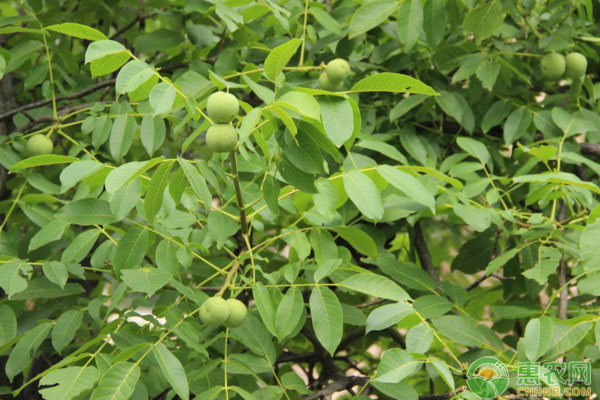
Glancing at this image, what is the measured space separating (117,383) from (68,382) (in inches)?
4.4

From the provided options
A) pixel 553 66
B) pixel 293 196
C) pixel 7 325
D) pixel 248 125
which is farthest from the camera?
pixel 553 66

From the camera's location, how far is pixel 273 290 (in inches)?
52.2

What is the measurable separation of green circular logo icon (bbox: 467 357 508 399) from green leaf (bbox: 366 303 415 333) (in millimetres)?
192

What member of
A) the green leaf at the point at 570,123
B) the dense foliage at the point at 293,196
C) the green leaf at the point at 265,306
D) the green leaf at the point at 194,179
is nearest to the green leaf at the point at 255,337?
the dense foliage at the point at 293,196

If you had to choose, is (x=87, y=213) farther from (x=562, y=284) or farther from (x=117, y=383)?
(x=562, y=284)

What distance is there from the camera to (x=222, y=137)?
1089 mm

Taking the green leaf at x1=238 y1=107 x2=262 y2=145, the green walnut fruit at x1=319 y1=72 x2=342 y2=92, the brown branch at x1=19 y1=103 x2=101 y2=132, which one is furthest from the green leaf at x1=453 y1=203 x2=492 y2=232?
the brown branch at x1=19 y1=103 x2=101 y2=132

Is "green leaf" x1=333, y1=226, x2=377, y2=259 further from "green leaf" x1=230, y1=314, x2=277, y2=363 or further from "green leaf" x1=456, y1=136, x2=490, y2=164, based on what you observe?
"green leaf" x1=456, y1=136, x2=490, y2=164

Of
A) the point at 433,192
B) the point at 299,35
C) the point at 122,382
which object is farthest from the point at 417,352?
the point at 299,35

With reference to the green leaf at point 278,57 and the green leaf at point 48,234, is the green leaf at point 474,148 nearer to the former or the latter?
the green leaf at point 278,57

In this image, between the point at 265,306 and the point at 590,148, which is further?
the point at 590,148

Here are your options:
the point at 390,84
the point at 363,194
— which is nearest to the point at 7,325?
the point at 363,194

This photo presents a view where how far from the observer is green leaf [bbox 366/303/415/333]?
1215mm

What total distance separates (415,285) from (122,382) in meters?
0.79
